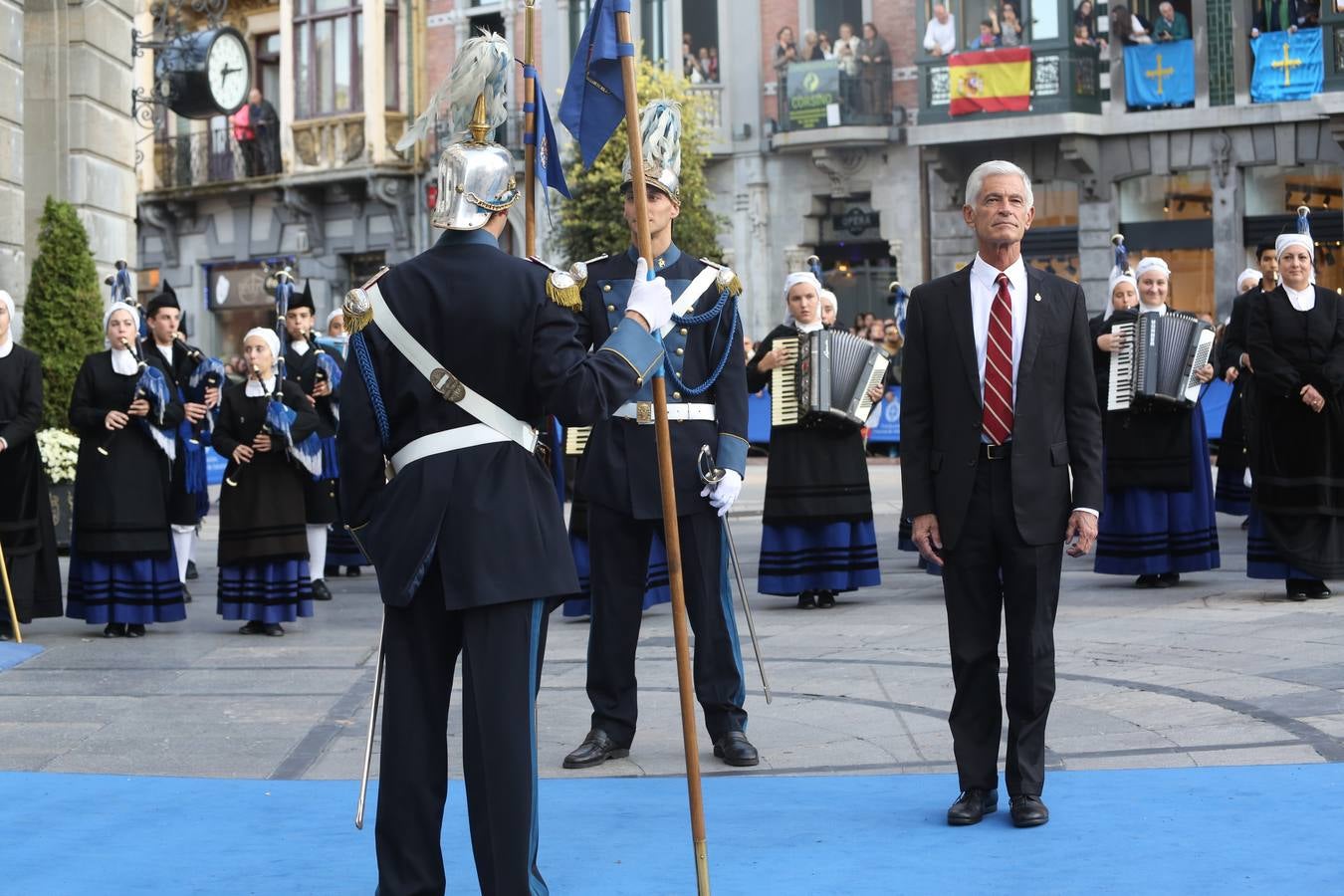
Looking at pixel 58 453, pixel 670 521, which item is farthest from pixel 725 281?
pixel 58 453

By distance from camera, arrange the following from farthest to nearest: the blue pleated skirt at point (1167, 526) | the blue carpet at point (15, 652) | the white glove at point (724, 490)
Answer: the blue pleated skirt at point (1167, 526), the blue carpet at point (15, 652), the white glove at point (724, 490)

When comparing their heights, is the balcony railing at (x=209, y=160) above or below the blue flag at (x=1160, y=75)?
above

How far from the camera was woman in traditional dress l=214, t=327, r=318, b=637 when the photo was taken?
37.8 ft

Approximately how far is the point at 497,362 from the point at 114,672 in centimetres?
562

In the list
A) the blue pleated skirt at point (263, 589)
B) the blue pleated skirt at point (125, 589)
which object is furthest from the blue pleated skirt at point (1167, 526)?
the blue pleated skirt at point (125, 589)

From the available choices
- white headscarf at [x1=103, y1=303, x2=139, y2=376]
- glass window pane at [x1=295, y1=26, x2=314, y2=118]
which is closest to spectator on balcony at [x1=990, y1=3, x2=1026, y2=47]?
glass window pane at [x1=295, y1=26, x2=314, y2=118]

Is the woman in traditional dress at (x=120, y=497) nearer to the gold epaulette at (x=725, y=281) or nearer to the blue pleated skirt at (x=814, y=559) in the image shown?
the blue pleated skirt at (x=814, y=559)

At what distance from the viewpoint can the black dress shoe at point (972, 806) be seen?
245 inches

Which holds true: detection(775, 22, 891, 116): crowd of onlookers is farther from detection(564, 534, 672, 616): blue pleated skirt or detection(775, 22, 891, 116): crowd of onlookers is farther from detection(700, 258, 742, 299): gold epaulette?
detection(700, 258, 742, 299): gold epaulette

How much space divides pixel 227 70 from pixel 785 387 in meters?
9.77

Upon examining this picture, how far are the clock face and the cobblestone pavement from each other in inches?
331

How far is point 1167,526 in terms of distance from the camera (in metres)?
12.4

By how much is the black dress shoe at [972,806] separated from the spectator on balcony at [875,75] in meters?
28.3

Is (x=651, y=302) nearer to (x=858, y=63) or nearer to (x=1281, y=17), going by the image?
(x=1281, y=17)
